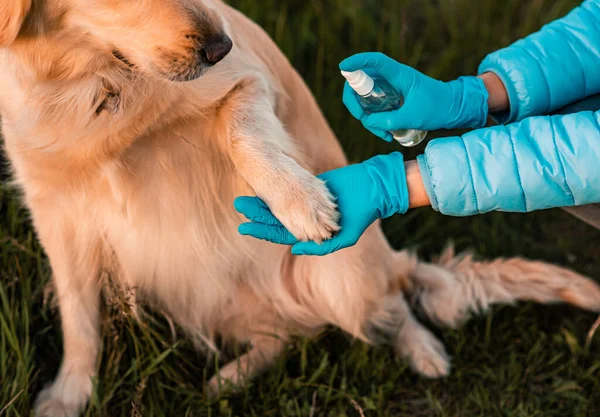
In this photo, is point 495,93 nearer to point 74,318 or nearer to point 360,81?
point 360,81

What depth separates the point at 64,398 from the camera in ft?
8.03

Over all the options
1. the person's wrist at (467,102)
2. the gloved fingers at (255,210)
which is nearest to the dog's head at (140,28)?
the gloved fingers at (255,210)

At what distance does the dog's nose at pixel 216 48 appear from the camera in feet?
6.04

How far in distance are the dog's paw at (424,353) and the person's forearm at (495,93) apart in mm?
967

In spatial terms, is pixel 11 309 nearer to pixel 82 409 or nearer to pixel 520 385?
pixel 82 409

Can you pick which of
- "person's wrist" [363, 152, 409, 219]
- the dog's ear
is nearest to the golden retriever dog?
the dog's ear

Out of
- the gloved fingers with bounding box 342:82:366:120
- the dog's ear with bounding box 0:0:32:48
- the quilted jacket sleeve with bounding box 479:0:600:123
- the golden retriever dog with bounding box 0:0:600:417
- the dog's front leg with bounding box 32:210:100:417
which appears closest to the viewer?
the dog's ear with bounding box 0:0:32:48

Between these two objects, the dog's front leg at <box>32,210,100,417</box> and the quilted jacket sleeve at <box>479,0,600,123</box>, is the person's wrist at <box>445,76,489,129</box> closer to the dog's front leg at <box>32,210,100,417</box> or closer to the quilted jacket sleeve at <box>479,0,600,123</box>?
the quilted jacket sleeve at <box>479,0,600,123</box>

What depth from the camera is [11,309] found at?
253cm

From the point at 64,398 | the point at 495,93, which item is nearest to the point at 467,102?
the point at 495,93

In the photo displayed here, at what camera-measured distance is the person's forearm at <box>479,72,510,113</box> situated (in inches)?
95.1

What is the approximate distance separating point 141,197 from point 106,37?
58 cm

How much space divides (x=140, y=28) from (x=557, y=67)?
134cm

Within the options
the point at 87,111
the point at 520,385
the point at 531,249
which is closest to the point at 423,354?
the point at 520,385
